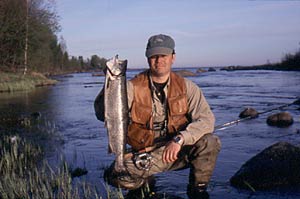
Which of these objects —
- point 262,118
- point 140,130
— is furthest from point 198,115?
point 262,118

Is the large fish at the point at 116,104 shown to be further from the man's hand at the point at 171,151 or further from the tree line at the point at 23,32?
the tree line at the point at 23,32

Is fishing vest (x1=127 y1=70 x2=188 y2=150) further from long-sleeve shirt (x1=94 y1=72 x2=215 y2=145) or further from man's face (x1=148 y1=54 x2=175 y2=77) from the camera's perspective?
man's face (x1=148 y1=54 x2=175 y2=77)

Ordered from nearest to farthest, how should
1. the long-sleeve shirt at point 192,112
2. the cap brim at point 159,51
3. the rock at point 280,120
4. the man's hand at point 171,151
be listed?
the man's hand at point 171,151 < the long-sleeve shirt at point 192,112 < the cap brim at point 159,51 < the rock at point 280,120

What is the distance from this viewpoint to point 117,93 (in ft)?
13.5

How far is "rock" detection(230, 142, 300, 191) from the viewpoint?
5.38 metres

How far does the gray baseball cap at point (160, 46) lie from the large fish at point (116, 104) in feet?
2.59

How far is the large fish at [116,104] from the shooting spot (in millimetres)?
3922

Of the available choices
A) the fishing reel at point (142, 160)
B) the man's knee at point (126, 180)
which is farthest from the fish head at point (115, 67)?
the man's knee at point (126, 180)

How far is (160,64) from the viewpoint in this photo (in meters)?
4.77

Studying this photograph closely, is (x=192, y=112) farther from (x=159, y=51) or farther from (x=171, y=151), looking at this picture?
(x=159, y=51)

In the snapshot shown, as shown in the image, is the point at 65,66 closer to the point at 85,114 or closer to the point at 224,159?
the point at 85,114

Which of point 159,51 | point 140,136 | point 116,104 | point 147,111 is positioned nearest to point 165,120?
point 147,111

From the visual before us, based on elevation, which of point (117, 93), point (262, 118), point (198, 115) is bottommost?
point (262, 118)

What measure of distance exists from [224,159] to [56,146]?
368 cm
